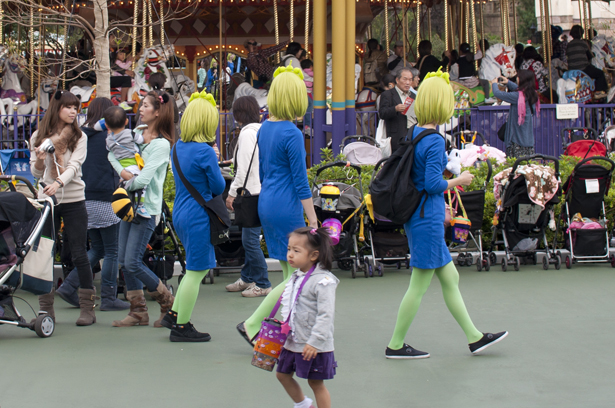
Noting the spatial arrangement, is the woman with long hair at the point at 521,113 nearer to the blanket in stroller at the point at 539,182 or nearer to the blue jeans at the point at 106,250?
the blanket in stroller at the point at 539,182

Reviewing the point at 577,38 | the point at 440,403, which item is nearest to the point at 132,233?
the point at 440,403

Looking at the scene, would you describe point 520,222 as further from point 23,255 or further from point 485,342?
point 23,255

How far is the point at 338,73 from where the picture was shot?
1055 cm

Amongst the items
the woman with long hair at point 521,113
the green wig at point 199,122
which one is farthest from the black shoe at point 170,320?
the woman with long hair at point 521,113

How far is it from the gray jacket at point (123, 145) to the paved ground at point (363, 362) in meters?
1.38

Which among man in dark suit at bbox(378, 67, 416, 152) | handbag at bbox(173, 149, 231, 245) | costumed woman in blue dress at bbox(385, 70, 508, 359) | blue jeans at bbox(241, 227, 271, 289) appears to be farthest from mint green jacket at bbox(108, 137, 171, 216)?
man in dark suit at bbox(378, 67, 416, 152)

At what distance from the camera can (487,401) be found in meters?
3.93

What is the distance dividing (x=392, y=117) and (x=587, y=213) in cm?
302

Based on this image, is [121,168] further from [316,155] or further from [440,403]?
[316,155]

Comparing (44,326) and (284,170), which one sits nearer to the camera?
(284,170)

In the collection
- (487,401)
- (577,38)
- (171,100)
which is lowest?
(487,401)

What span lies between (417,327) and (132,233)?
2326mm

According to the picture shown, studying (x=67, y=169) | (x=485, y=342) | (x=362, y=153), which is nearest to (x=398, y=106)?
(x=362, y=153)

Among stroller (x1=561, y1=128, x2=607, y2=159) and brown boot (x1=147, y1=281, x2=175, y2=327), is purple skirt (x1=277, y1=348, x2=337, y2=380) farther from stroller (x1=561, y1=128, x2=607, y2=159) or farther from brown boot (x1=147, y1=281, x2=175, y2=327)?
stroller (x1=561, y1=128, x2=607, y2=159)
